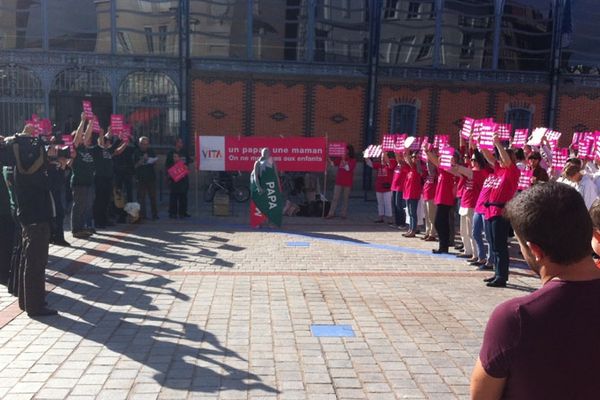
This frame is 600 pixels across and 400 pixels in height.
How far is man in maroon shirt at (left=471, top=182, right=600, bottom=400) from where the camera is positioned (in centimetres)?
174

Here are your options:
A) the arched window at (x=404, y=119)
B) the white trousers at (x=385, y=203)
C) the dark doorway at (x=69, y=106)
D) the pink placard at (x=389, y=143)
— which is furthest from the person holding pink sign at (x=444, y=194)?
the dark doorway at (x=69, y=106)

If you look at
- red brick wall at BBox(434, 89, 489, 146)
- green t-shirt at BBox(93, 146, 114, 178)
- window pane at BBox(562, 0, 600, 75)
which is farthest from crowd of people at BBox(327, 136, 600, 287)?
window pane at BBox(562, 0, 600, 75)

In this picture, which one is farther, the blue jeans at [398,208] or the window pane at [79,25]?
the window pane at [79,25]

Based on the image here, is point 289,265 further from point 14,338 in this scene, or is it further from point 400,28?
point 400,28

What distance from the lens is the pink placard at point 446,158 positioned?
898 cm

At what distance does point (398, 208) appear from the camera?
1282cm

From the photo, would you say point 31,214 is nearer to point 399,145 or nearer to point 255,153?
point 399,145

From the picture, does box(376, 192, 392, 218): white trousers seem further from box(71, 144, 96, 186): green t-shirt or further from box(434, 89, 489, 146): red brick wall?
box(434, 89, 489, 146): red brick wall

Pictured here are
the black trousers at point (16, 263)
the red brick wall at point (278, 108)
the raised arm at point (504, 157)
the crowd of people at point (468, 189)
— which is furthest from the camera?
the red brick wall at point (278, 108)

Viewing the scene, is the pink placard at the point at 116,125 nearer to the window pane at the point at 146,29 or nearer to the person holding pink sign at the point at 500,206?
the person holding pink sign at the point at 500,206

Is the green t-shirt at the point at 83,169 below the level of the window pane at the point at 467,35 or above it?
below

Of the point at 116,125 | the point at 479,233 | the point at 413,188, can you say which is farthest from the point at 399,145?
the point at 116,125

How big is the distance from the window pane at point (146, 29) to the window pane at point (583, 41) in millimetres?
15933

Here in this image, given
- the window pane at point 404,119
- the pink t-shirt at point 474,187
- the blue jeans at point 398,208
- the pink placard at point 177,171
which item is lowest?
the blue jeans at point 398,208
